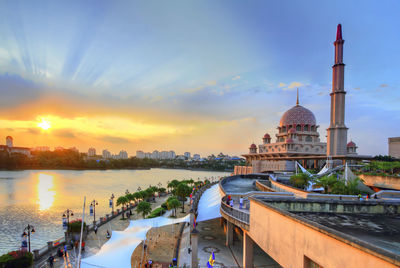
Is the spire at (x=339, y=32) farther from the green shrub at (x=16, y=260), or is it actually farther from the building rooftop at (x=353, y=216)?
the green shrub at (x=16, y=260)

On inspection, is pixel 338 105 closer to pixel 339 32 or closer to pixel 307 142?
pixel 339 32

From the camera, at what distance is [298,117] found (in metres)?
58.6

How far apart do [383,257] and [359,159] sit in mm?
40205

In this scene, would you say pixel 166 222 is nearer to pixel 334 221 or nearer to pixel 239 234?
pixel 239 234

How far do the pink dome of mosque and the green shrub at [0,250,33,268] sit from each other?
186 feet

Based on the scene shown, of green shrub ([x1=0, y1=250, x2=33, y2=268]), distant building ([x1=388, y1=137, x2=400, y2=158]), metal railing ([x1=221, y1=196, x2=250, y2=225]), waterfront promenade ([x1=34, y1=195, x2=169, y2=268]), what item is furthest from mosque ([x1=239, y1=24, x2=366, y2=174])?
green shrub ([x1=0, y1=250, x2=33, y2=268])

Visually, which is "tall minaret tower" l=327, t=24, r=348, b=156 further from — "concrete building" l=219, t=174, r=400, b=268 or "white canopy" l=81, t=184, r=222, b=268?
"concrete building" l=219, t=174, r=400, b=268

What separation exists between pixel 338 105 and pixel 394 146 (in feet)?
45.1

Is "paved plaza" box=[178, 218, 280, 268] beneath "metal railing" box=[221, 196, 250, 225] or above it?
beneath

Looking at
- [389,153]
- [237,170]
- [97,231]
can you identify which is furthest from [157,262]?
[237,170]

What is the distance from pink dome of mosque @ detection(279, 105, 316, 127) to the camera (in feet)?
190

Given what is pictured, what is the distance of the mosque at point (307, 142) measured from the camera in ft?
124

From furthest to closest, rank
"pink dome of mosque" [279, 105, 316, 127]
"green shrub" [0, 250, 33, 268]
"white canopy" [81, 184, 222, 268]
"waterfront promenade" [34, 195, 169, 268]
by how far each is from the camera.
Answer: "pink dome of mosque" [279, 105, 316, 127] < "waterfront promenade" [34, 195, 169, 268] < "green shrub" [0, 250, 33, 268] < "white canopy" [81, 184, 222, 268]

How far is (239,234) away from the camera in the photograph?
19.3m
